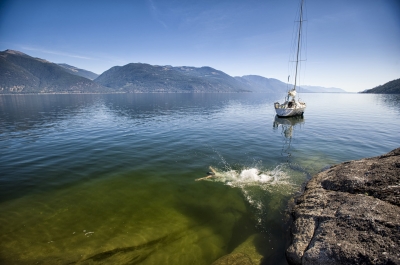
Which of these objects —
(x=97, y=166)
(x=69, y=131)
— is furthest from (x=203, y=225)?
(x=69, y=131)

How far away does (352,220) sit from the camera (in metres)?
6.84

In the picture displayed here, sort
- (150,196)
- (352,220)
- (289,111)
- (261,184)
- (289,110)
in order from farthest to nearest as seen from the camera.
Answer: (289,111)
(289,110)
(261,184)
(150,196)
(352,220)

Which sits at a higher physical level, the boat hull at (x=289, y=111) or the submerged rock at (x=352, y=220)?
the boat hull at (x=289, y=111)

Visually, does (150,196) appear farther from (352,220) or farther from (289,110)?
(289,110)

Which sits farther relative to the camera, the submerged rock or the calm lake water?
the calm lake water

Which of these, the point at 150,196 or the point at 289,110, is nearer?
the point at 150,196

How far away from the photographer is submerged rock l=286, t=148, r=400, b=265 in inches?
227

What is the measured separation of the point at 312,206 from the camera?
885 cm

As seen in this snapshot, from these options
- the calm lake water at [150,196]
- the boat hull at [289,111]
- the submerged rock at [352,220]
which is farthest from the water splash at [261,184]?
the boat hull at [289,111]

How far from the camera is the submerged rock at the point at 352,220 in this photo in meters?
5.78

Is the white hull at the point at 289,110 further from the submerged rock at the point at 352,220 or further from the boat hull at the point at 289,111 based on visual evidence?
the submerged rock at the point at 352,220

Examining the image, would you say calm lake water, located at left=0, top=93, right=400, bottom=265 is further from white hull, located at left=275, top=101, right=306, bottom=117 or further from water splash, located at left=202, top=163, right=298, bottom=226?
white hull, located at left=275, top=101, right=306, bottom=117

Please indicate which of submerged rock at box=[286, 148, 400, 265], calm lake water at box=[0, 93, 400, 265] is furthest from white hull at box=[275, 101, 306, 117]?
submerged rock at box=[286, 148, 400, 265]

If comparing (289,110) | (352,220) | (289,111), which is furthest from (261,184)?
(289,111)
